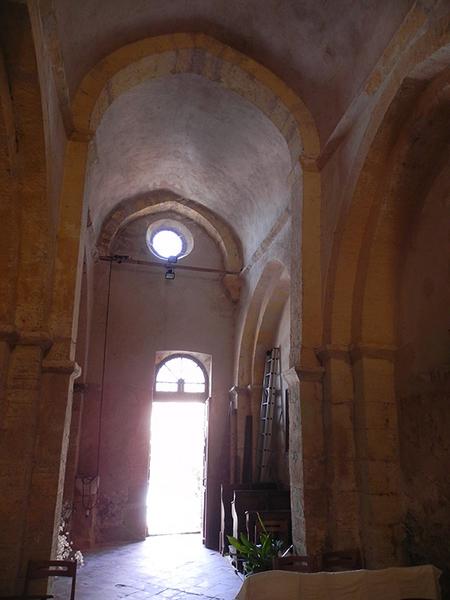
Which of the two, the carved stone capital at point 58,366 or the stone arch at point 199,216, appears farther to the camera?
the stone arch at point 199,216

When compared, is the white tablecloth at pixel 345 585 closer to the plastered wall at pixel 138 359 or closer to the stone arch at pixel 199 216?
the plastered wall at pixel 138 359

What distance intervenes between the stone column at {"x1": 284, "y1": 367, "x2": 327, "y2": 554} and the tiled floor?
1683 mm

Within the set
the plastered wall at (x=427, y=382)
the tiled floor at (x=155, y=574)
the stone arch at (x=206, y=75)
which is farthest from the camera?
the tiled floor at (x=155, y=574)

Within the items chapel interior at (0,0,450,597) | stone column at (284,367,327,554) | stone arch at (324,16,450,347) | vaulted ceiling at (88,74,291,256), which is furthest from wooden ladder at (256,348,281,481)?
stone arch at (324,16,450,347)

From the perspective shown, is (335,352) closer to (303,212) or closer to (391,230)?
(391,230)

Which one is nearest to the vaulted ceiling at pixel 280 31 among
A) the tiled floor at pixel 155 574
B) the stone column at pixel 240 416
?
the stone column at pixel 240 416

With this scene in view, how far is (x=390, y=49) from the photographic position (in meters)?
5.08

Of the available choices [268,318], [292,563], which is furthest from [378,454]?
[268,318]

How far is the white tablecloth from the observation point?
3859mm

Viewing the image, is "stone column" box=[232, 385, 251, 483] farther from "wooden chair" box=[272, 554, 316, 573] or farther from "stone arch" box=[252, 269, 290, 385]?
"wooden chair" box=[272, 554, 316, 573]

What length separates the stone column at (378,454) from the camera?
17.0 ft

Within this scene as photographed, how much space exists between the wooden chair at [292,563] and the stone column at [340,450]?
17.1 inches

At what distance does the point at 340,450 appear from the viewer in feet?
18.2

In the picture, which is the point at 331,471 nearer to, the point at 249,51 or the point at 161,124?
the point at 249,51
